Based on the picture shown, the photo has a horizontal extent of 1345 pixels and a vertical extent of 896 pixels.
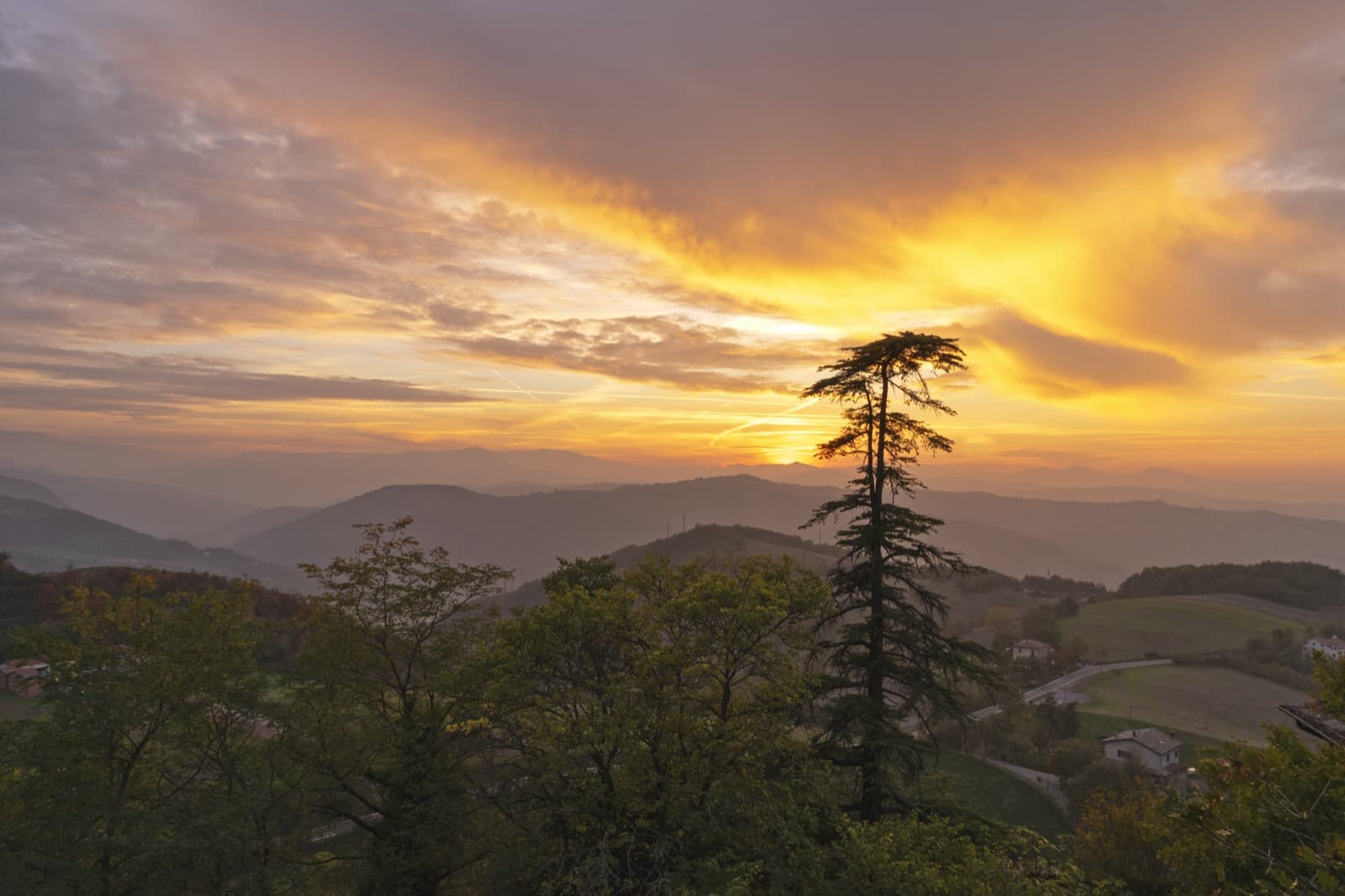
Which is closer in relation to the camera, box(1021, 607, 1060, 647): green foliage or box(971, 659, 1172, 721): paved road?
box(971, 659, 1172, 721): paved road

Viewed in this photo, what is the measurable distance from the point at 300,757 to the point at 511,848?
24.1 feet

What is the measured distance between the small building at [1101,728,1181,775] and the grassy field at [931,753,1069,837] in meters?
9.67

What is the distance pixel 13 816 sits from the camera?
1647cm

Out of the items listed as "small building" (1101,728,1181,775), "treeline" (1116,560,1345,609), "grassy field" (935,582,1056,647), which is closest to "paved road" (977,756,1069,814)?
"small building" (1101,728,1181,775)

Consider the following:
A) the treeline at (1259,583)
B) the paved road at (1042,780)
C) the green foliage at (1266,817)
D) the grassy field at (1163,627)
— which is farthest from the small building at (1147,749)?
the treeline at (1259,583)

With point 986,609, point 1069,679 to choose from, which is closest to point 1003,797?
point 1069,679

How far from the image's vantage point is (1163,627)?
10650cm

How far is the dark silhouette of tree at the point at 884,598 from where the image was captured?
19688 mm

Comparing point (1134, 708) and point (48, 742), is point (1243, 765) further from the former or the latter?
point (1134, 708)

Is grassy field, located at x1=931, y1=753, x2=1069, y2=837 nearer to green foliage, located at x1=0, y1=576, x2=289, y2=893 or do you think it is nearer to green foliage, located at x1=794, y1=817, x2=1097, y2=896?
green foliage, located at x1=794, y1=817, x2=1097, y2=896

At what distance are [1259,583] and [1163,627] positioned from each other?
50.0m

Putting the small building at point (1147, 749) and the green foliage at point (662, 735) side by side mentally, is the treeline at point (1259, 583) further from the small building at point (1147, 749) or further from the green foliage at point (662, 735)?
the green foliage at point (662, 735)

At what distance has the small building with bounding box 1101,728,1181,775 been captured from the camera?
2000 inches

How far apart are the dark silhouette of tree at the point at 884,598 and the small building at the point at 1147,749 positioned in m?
44.2
